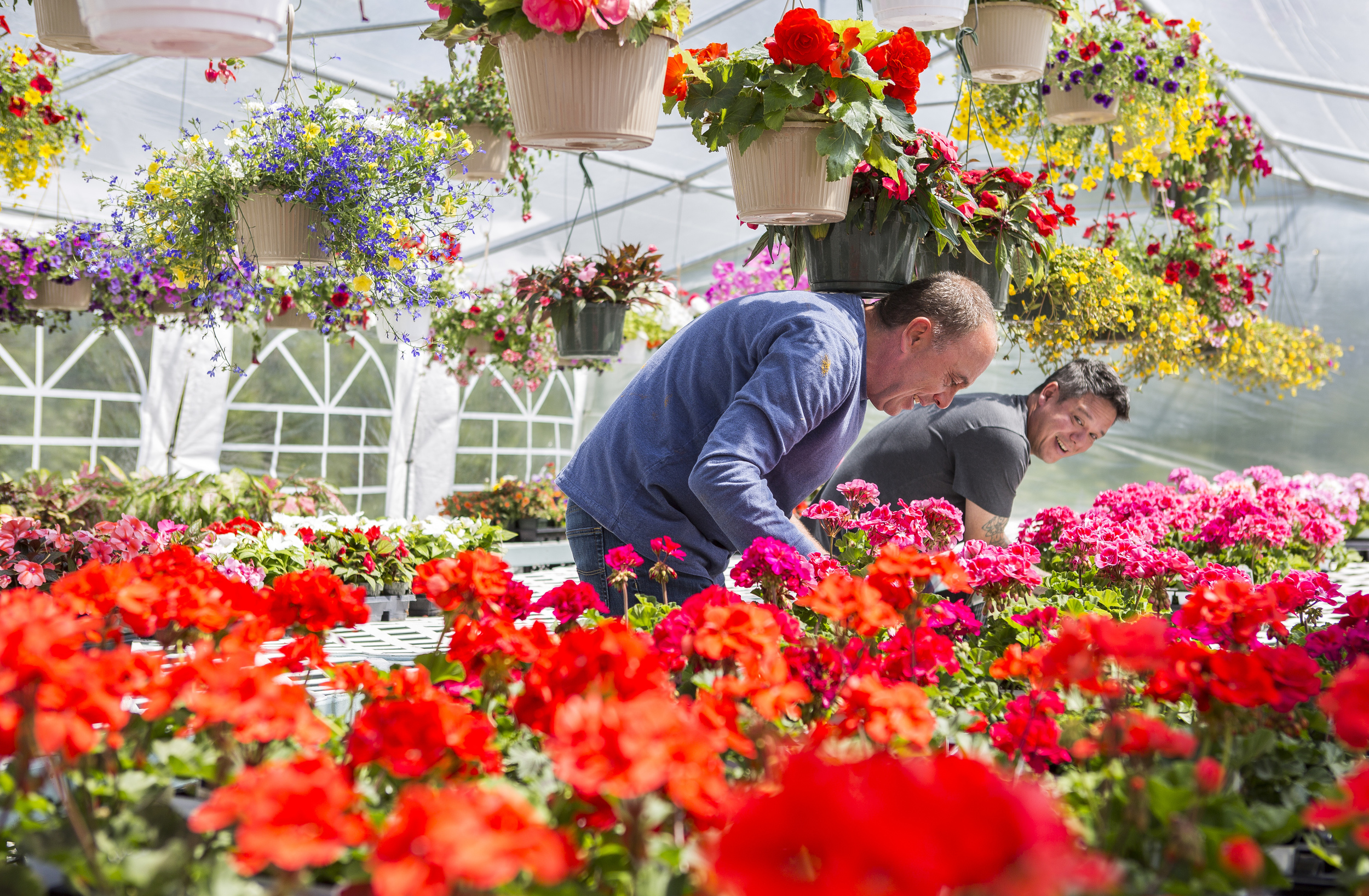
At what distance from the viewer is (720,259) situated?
29.5 ft

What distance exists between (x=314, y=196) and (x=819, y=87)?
4.27ft

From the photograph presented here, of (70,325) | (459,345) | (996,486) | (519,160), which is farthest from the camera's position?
(70,325)

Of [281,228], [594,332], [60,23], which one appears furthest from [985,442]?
[60,23]

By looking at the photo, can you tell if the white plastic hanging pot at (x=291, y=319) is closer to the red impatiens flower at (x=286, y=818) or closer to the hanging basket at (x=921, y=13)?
the hanging basket at (x=921, y=13)

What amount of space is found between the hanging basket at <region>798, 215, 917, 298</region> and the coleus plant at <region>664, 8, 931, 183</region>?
15 cm

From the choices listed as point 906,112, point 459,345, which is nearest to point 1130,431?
point 459,345

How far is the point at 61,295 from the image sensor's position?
191 inches

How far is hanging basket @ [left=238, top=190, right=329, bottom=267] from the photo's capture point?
241 cm

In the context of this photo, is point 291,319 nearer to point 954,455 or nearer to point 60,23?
point 60,23

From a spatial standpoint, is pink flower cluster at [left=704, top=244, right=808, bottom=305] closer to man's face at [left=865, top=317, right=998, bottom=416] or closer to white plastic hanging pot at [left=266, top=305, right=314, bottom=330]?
white plastic hanging pot at [left=266, top=305, right=314, bottom=330]

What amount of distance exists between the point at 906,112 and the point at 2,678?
156cm

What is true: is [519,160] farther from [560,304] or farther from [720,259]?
[720,259]

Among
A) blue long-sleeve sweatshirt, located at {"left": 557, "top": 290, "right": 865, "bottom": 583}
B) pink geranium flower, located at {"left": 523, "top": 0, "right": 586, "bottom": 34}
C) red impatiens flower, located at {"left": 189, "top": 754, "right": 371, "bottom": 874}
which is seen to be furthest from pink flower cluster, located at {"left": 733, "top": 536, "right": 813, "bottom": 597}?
red impatiens flower, located at {"left": 189, "top": 754, "right": 371, "bottom": 874}

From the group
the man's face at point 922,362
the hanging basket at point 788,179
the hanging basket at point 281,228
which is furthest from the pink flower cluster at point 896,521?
the hanging basket at point 281,228
